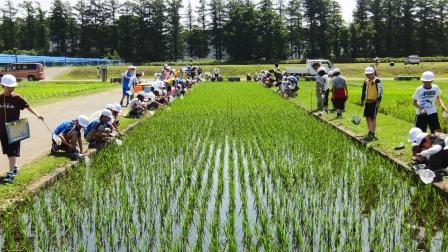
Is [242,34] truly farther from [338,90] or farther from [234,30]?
[338,90]

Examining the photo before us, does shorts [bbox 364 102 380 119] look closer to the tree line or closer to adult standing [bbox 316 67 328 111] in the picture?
adult standing [bbox 316 67 328 111]

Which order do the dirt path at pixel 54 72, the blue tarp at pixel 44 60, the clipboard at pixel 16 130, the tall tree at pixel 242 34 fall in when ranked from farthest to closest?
the tall tree at pixel 242 34, the dirt path at pixel 54 72, the blue tarp at pixel 44 60, the clipboard at pixel 16 130

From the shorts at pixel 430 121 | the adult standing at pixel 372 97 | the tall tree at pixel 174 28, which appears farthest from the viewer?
the tall tree at pixel 174 28

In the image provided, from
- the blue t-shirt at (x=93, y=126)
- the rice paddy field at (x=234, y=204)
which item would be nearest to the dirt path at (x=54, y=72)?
the blue t-shirt at (x=93, y=126)

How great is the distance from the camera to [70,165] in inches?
321

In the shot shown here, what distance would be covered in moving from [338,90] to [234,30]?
5964cm

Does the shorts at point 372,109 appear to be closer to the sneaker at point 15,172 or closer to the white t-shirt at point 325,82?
the white t-shirt at point 325,82

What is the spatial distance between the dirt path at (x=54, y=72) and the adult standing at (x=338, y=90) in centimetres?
3990

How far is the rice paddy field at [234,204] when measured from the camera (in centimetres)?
479

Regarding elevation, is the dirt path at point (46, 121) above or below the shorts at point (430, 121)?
below

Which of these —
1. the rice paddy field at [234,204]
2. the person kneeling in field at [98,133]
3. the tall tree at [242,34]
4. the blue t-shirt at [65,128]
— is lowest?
the rice paddy field at [234,204]

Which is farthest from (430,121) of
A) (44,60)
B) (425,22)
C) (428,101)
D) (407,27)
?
(425,22)

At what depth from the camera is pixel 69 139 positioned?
892 cm

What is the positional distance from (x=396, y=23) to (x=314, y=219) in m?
76.2
